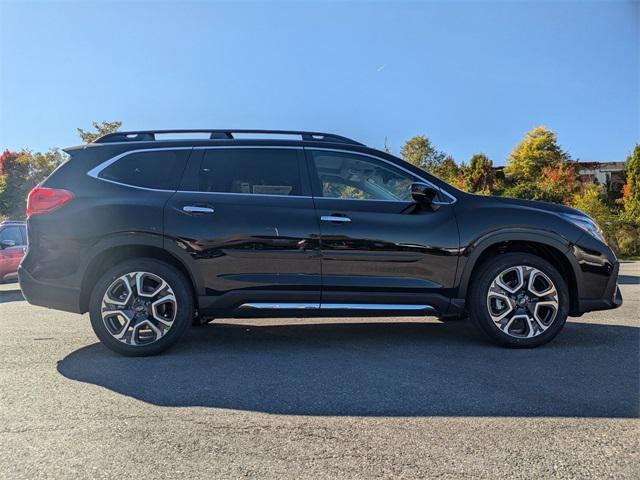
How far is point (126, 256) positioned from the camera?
443cm

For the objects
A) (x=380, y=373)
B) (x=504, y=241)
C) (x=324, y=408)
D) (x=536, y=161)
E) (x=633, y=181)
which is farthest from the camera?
(x=536, y=161)

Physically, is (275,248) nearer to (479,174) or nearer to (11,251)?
(11,251)

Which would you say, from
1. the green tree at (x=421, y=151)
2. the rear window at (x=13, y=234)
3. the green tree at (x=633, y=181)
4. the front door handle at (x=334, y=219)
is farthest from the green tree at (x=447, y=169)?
the front door handle at (x=334, y=219)

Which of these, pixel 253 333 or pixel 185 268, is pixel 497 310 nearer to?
pixel 253 333

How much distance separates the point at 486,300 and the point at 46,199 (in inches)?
155

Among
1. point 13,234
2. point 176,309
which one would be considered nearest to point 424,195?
point 176,309

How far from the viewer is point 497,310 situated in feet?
14.4

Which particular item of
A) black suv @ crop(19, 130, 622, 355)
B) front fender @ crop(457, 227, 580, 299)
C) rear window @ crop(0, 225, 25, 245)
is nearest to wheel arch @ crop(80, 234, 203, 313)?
black suv @ crop(19, 130, 622, 355)

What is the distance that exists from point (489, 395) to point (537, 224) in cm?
188

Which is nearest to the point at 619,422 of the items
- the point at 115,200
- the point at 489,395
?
the point at 489,395

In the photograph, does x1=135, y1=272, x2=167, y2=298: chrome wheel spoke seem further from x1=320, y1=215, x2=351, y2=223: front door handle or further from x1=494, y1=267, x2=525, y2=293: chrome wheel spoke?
x1=494, y1=267, x2=525, y2=293: chrome wheel spoke

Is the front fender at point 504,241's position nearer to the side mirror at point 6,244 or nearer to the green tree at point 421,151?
the side mirror at point 6,244

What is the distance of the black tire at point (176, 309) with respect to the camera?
4211mm

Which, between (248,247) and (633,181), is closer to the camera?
(248,247)
